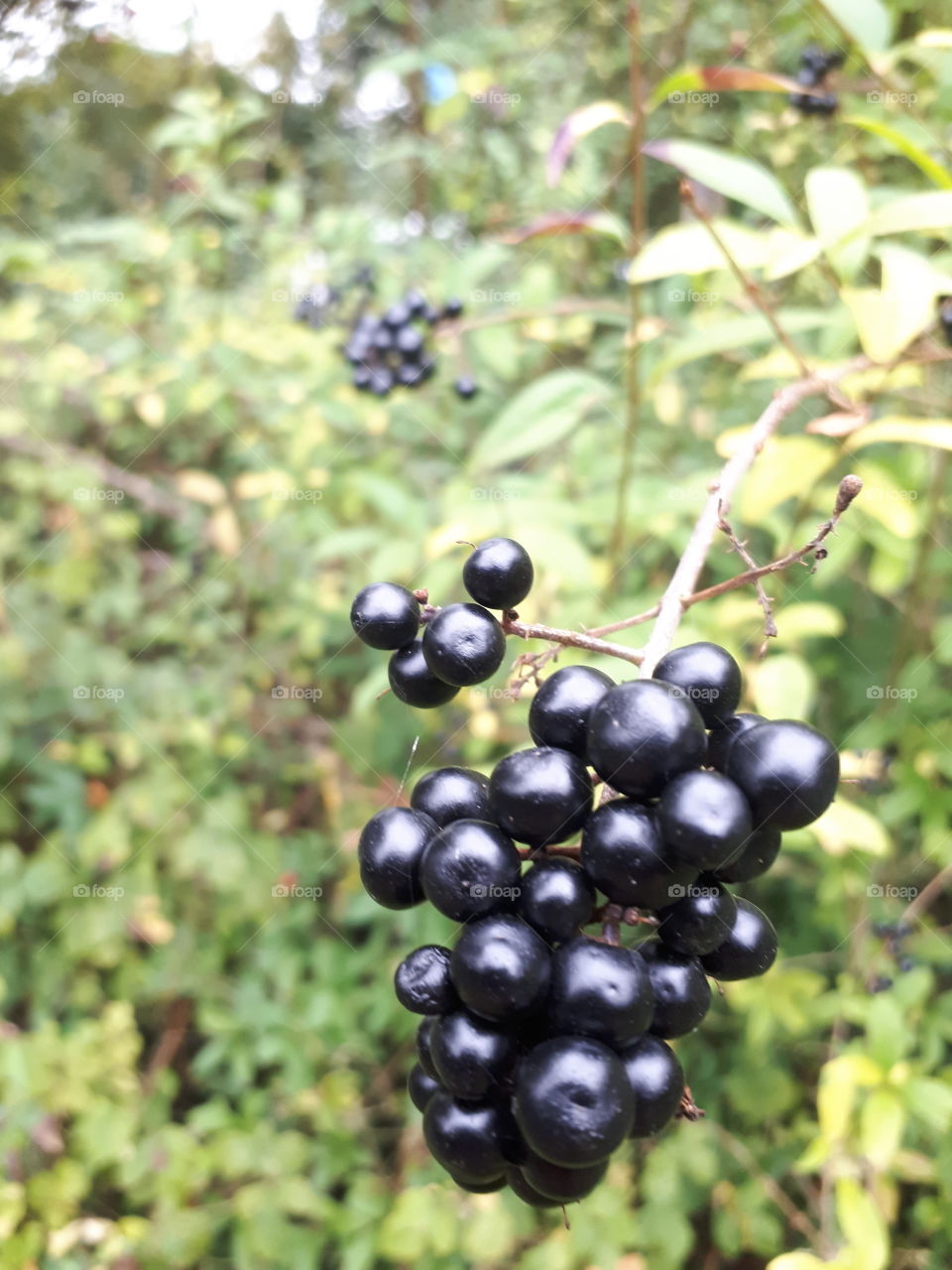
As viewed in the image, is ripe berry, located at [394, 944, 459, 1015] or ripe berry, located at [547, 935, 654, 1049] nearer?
ripe berry, located at [547, 935, 654, 1049]

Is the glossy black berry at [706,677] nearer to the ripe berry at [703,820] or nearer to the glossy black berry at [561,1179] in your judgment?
the ripe berry at [703,820]

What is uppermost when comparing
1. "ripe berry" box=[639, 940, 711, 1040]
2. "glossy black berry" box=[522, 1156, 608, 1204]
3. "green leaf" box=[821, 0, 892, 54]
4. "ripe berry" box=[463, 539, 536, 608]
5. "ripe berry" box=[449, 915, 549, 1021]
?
"green leaf" box=[821, 0, 892, 54]

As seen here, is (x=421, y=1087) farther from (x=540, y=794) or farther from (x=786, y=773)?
(x=786, y=773)

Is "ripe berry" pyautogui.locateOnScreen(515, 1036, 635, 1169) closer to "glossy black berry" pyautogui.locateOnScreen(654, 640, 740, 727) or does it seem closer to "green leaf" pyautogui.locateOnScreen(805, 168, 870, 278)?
"glossy black berry" pyautogui.locateOnScreen(654, 640, 740, 727)

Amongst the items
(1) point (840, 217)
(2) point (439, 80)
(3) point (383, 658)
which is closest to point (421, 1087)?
(1) point (840, 217)

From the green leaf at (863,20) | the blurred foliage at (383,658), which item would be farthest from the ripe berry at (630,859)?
the green leaf at (863,20)

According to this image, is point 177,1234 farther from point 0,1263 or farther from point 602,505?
point 602,505

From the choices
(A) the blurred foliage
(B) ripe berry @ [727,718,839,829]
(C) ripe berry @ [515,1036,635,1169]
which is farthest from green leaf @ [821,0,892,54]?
(C) ripe berry @ [515,1036,635,1169]
